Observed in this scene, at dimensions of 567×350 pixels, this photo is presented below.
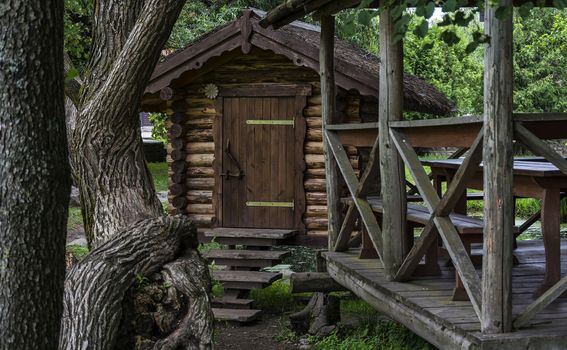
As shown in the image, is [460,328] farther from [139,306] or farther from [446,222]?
[139,306]

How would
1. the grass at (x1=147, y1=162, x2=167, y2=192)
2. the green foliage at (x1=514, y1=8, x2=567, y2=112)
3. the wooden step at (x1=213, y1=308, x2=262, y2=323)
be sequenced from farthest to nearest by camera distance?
the green foliage at (x1=514, y1=8, x2=567, y2=112) < the grass at (x1=147, y1=162, x2=167, y2=192) < the wooden step at (x1=213, y1=308, x2=262, y2=323)

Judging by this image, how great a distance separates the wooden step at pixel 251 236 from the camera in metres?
12.5

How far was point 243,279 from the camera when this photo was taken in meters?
12.0

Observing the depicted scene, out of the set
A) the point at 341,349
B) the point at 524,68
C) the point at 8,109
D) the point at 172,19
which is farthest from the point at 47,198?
the point at 524,68

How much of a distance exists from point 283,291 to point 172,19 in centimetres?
659

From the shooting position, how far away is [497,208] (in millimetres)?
5348

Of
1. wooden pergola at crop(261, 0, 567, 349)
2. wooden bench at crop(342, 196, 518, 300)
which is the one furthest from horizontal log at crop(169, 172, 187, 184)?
wooden bench at crop(342, 196, 518, 300)

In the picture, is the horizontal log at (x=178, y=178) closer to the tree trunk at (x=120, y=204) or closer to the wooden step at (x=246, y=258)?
the wooden step at (x=246, y=258)

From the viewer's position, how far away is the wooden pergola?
5.34m

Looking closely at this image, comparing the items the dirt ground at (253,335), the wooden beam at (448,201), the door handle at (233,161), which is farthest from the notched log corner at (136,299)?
the door handle at (233,161)

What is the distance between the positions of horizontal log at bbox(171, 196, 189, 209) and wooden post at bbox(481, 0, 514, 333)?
8.42 meters

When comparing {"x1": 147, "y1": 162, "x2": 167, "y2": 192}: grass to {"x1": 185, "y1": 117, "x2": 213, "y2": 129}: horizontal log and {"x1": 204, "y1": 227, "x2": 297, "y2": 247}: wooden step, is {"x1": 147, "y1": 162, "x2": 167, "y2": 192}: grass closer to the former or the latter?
{"x1": 185, "y1": 117, "x2": 213, "y2": 129}: horizontal log

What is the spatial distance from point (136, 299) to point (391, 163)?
2.44m

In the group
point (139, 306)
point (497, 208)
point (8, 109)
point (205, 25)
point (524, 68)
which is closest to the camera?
point (8, 109)
